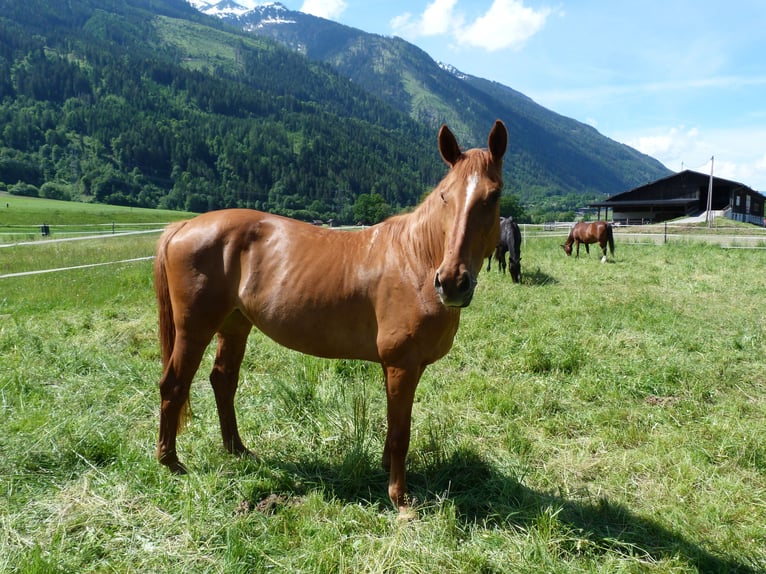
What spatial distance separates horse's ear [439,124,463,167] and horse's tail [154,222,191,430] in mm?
2218

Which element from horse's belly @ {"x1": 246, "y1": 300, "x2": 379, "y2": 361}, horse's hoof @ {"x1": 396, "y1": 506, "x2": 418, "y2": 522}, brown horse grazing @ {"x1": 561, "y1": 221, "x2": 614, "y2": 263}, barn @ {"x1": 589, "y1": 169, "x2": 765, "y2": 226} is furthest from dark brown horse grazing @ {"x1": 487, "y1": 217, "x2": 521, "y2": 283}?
barn @ {"x1": 589, "y1": 169, "x2": 765, "y2": 226}

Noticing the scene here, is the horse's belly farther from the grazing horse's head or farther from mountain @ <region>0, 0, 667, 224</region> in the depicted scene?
mountain @ <region>0, 0, 667, 224</region>

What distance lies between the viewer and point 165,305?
11.3ft

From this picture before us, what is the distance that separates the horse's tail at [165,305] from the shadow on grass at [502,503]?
3.80 ft

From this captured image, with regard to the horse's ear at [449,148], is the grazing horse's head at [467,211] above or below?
below

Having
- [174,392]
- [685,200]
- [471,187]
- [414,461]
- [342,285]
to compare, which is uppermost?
[685,200]

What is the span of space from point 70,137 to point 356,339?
143 metres

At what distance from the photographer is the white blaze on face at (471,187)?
238 centimetres

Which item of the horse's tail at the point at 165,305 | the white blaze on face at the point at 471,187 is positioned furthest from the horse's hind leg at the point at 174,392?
the white blaze on face at the point at 471,187

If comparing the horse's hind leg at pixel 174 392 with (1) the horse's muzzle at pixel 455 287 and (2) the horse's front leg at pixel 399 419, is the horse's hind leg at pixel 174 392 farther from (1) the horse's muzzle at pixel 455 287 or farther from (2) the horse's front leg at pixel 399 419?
(1) the horse's muzzle at pixel 455 287

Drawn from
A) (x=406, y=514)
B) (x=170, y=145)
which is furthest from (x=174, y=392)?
(x=170, y=145)

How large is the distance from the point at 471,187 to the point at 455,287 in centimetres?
61

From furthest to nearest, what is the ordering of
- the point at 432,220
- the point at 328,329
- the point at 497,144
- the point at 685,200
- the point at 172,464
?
1. the point at 685,200
2. the point at 172,464
3. the point at 328,329
4. the point at 432,220
5. the point at 497,144

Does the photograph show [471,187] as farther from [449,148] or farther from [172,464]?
[172,464]
